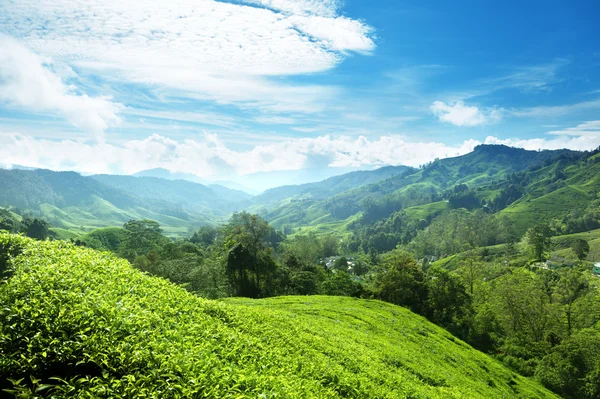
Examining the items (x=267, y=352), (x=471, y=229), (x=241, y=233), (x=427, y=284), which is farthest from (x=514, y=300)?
(x=471, y=229)

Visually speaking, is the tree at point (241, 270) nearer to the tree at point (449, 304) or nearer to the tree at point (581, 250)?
the tree at point (449, 304)

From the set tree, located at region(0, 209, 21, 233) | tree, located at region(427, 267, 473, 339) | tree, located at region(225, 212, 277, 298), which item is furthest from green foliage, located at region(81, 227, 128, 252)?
tree, located at region(427, 267, 473, 339)

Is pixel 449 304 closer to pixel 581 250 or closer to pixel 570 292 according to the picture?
pixel 570 292

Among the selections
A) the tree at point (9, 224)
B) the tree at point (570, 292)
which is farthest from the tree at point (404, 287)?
the tree at point (9, 224)

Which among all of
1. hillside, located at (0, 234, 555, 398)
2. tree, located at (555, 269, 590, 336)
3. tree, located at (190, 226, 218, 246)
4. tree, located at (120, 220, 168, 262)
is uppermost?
hillside, located at (0, 234, 555, 398)

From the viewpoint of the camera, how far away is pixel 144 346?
23.3 ft

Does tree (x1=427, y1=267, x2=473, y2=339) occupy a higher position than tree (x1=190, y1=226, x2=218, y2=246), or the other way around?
tree (x1=427, y1=267, x2=473, y2=339)

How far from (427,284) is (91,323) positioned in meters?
60.4

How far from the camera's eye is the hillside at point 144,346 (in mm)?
6059

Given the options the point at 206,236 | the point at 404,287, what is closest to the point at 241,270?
the point at 404,287

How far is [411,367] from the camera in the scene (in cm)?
1964

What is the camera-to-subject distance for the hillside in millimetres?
6059

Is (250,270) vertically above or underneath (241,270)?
underneath

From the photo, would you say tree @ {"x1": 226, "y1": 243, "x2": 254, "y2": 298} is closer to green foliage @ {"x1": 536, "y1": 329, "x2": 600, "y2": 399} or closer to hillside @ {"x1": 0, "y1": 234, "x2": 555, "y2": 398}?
hillside @ {"x1": 0, "y1": 234, "x2": 555, "y2": 398}
